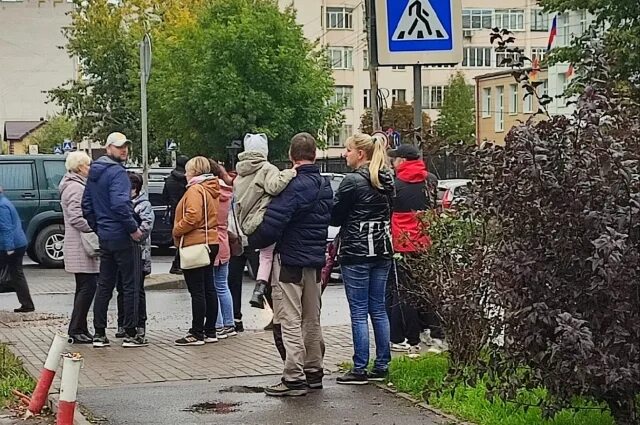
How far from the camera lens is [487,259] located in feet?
21.3

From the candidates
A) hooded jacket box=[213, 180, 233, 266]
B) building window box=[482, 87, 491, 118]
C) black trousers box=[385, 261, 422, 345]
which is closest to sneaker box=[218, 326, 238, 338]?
hooded jacket box=[213, 180, 233, 266]

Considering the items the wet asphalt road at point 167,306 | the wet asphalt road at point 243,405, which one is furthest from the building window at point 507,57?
the wet asphalt road at point 167,306

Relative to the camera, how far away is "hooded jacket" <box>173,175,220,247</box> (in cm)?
1063

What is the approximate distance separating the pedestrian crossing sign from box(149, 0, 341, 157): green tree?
26138 millimetres

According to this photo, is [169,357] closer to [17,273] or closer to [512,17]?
[17,273]

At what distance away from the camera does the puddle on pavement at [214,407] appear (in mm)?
7652

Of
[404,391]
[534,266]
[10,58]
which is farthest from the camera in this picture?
[10,58]

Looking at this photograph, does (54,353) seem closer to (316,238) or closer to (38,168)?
(316,238)

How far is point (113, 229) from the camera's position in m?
10.5

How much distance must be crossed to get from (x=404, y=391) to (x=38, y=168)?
13613 millimetres

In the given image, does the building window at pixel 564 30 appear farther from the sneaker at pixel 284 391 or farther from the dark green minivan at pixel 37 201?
the sneaker at pixel 284 391

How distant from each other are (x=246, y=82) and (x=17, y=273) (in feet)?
74.1

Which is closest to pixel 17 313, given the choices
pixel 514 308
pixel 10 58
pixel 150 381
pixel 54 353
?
pixel 150 381

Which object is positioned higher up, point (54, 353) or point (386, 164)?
point (386, 164)
